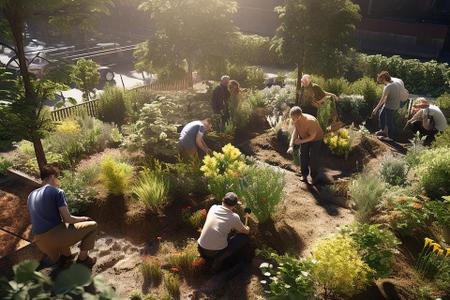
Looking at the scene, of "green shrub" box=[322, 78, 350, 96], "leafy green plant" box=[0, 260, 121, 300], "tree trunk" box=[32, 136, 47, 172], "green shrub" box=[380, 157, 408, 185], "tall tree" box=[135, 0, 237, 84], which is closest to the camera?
"leafy green plant" box=[0, 260, 121, 300]

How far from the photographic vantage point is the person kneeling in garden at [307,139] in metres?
7.39

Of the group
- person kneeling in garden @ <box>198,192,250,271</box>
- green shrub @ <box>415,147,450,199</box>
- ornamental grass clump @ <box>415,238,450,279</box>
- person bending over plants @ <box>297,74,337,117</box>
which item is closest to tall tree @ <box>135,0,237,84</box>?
person bending over plants @ <box>297,74,337,117</box>

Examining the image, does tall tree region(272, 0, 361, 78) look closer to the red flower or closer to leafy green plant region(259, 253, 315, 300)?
the red flower

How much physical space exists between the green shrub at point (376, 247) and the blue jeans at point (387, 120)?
17.6 feet

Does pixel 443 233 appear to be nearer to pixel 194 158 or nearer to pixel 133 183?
pixel 194 158

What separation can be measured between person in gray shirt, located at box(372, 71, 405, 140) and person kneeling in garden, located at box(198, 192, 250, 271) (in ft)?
18.8

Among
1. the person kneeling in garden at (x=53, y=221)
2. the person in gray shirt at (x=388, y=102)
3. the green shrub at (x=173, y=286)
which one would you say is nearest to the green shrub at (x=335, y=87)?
the person in gray shirt at (x=388, y=102)

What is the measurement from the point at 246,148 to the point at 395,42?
54.7 feet

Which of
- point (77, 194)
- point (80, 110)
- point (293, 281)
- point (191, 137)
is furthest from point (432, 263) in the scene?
point (80, 110)

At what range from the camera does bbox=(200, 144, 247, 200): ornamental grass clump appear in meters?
6.30

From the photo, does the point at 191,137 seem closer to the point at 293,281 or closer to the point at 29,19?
the point at 29,19

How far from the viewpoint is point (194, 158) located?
711cm

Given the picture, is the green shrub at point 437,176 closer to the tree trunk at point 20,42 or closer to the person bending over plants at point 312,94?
the person bending over plants at point 312,94

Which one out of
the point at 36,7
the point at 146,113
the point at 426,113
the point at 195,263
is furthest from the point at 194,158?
the point at 426,113
